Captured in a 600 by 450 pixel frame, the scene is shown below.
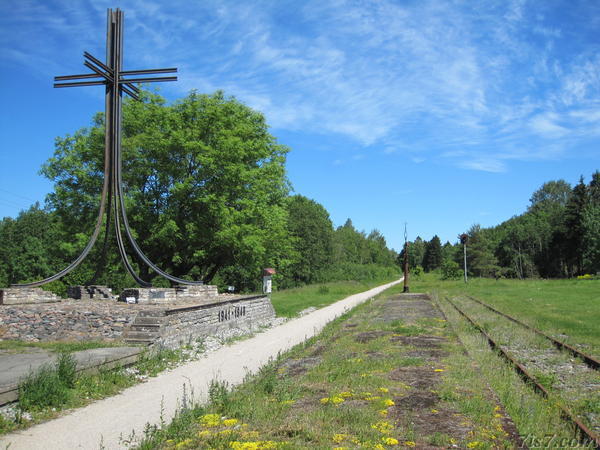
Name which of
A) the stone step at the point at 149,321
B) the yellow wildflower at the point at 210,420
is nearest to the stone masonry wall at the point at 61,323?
the stone step at the point at 149,321

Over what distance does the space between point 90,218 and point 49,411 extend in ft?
64.6

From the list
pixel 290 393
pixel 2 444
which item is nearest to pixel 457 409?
pixel 290 393

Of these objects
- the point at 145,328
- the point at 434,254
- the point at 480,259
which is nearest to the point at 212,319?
the point at 145,328

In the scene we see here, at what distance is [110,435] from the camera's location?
222 inches

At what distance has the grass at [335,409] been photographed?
15.5ft

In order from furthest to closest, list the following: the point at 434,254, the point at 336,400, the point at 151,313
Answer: the point at 434,254 → the point at 151,313 → the point at 336,400

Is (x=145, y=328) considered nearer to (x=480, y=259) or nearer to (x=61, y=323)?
(x=61, y=323)

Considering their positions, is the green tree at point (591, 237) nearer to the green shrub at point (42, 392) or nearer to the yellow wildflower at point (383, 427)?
the yellow wildflower at point (383, 427)

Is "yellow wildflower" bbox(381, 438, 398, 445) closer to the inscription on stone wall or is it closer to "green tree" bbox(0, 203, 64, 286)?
the inscription on stone wall

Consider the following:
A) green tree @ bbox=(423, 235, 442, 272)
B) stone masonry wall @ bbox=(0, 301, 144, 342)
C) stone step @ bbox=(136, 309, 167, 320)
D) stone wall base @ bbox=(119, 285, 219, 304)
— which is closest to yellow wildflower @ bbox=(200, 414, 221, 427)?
stone step @ bbox=(136, 309, 167, 320)

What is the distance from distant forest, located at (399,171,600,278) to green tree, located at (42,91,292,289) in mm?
29930

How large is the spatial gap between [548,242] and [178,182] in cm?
6688

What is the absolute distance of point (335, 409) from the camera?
5.69m

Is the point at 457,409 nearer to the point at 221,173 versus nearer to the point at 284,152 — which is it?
the point at 221,173
